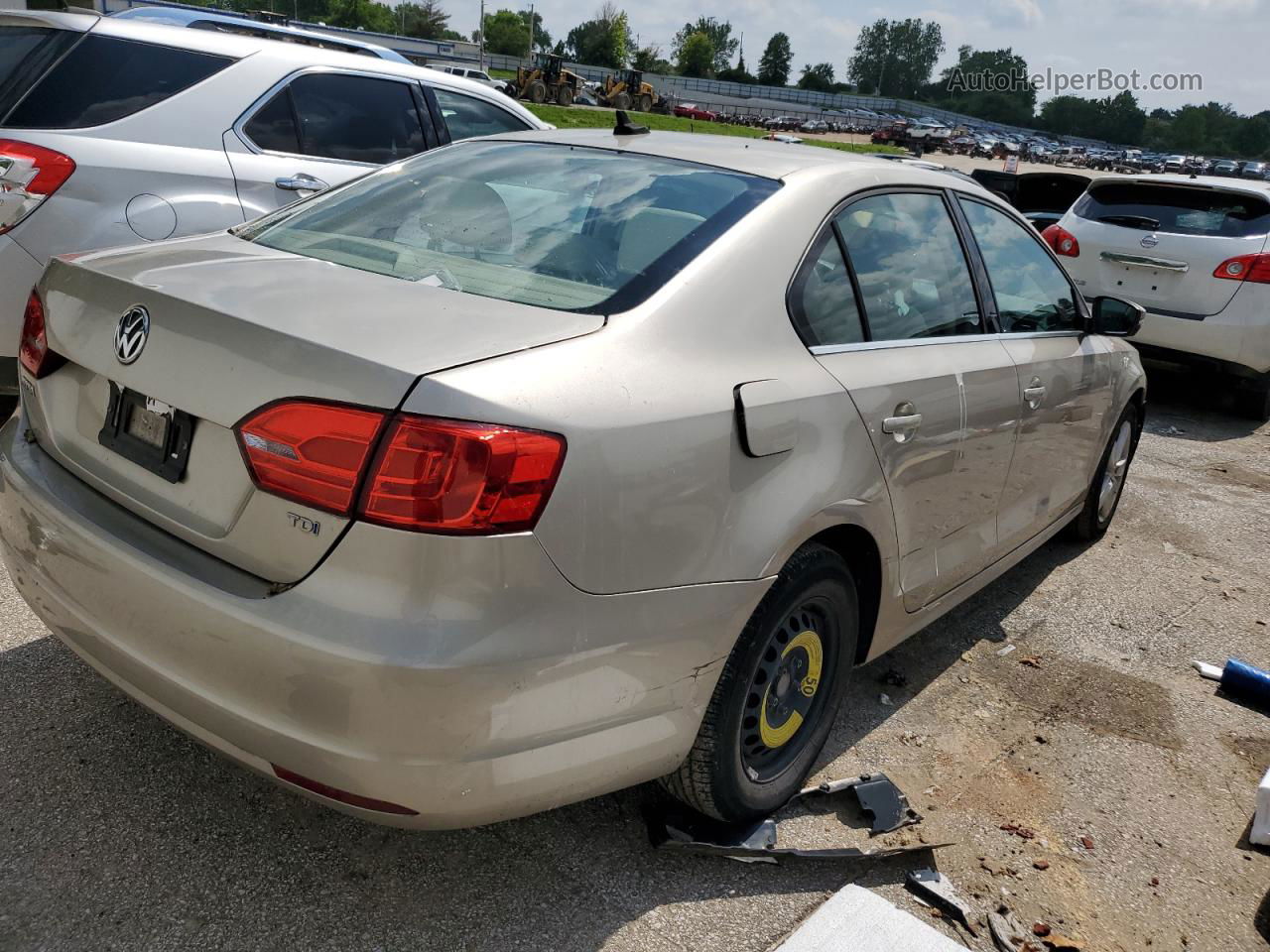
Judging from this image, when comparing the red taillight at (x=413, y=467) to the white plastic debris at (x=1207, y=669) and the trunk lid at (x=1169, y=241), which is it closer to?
the white plastic debris at (x=1207, y=669)

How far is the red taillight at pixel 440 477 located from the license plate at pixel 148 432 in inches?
20.1

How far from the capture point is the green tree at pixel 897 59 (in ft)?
583

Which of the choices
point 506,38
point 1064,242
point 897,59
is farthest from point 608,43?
point 1064,242

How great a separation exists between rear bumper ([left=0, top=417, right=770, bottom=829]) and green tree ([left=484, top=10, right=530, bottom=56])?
13355 cm

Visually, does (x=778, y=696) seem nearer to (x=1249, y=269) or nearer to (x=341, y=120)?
(x=341, y=120)

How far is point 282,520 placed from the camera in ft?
6.51

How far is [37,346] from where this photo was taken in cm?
262

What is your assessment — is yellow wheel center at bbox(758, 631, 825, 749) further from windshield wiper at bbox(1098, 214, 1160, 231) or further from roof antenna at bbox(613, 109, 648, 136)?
windshield wiper at bbox(1098, 214, 1160, 231)

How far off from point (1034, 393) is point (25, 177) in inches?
155

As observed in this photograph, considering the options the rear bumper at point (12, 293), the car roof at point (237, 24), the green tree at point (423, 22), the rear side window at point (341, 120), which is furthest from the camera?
the green tree at point (423, 22)

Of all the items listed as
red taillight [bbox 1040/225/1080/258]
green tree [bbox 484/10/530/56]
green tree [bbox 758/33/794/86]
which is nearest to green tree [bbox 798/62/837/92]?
green tree [bbox 758/33/794/86]


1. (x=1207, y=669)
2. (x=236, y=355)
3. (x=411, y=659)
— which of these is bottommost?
(x=1207, y=669)

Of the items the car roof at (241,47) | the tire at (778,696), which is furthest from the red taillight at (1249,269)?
the tire at (778,696)

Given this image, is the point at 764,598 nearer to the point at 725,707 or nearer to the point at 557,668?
the point at 725,707
